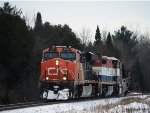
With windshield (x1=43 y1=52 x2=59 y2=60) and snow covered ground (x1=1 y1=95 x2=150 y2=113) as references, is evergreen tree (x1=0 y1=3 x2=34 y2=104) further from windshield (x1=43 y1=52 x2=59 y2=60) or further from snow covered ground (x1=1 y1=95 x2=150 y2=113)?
snow covered ground (x1=1 y1=95 x2=150 y2=113)

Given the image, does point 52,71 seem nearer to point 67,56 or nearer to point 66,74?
point 66,74

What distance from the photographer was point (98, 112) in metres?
17.4

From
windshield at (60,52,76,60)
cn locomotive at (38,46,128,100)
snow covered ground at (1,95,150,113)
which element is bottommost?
snow covered ground at (1,95,150,113)

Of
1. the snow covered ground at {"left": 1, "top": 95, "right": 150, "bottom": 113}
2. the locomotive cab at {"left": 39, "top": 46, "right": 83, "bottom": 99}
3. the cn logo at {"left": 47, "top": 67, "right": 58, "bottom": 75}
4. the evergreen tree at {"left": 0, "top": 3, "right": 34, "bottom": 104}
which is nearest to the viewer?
the snow covered ground at {"left": 1, "top": 95, "right": 150, "bottom": 113}

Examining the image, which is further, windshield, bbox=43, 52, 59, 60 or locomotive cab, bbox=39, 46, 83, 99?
windshield, bbox=43, 52, 59, 60

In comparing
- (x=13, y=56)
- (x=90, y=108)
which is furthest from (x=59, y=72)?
(x=13, y=56)

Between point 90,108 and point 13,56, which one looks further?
point 13,56

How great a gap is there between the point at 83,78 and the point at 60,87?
11.8ft

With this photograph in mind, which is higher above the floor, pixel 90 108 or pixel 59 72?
pixel 59 72

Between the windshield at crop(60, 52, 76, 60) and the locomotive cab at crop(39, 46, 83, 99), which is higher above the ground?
the windshield at crop(60, 52, 76, 60)

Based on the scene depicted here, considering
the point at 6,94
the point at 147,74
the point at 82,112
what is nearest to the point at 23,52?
the point at 6,94

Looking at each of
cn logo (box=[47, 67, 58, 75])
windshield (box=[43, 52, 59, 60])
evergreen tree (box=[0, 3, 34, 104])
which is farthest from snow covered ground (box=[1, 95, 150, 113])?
evergreen tree (box=[0, 3, 34, 104])

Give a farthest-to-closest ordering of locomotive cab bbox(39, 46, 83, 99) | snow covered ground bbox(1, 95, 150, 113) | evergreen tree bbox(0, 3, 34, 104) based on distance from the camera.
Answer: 1. evergreen tree bbox(0, 3, 34, 104)
2. locomotive cab bbox(39, 46, 83, 99)
3. snow covered ground bbox(1, 95, 150, 113)

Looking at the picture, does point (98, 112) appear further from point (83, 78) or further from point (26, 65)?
point (26, 65)
